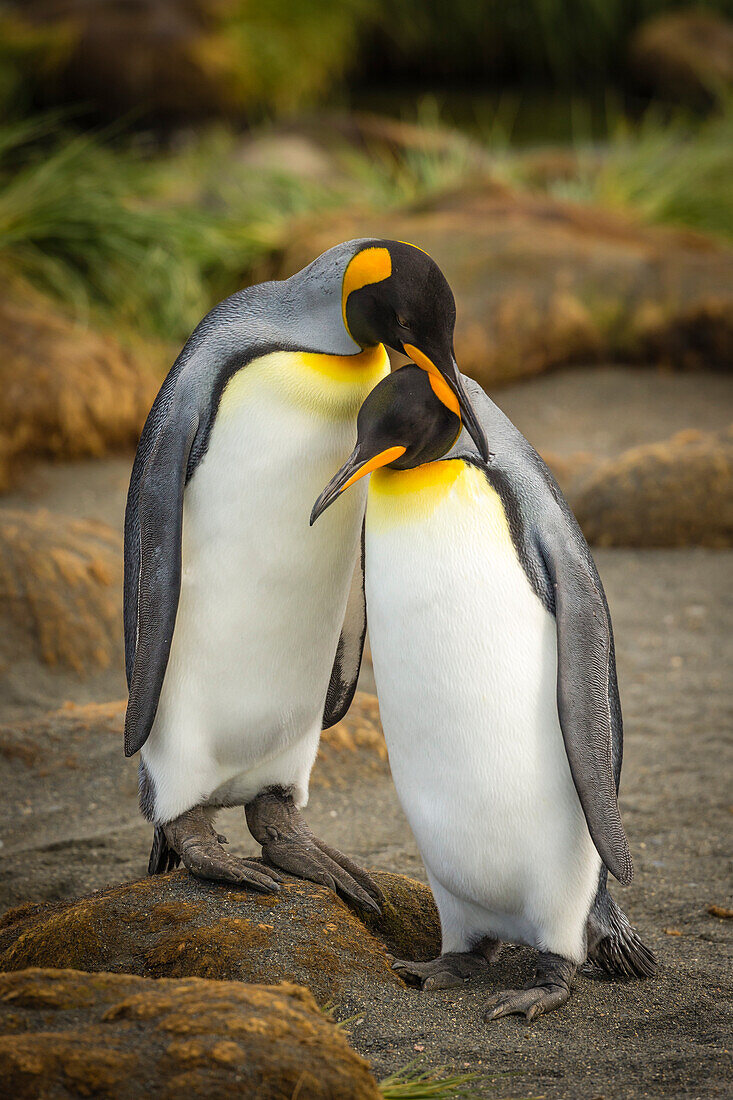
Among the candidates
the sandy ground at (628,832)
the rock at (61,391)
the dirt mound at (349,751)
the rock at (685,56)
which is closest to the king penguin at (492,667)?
the sandy ground at (628,832)

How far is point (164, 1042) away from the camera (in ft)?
5.35

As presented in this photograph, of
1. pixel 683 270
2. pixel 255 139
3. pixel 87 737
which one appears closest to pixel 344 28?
pixel 255 139

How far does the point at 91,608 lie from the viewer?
4.56 m

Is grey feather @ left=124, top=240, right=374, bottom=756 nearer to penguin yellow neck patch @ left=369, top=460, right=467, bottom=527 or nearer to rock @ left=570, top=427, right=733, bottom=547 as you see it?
penguin yellow neck patch @ left=369, top=460, right=467, bottom=527

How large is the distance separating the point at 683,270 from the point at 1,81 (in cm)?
802

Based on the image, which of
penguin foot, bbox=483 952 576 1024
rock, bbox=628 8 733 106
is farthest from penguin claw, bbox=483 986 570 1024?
rock, bbox=628 8 733 106

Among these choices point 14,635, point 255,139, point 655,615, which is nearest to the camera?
point 14,635

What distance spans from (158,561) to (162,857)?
0.74 meters

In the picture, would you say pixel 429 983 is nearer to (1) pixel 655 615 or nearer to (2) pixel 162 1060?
(2) pixel 162 1060

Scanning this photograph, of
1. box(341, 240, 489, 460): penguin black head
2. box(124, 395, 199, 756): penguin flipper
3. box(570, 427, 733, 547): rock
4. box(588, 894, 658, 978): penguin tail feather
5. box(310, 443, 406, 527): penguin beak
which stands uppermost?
box(341, 240, 489, 460): penguin black head

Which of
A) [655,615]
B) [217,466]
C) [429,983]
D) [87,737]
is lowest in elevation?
[655,615]

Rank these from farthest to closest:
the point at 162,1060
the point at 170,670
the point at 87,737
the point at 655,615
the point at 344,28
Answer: the point at 344,28, the point at 655,615, the point at 87,737, the point at 170,670, the point at 162,1060

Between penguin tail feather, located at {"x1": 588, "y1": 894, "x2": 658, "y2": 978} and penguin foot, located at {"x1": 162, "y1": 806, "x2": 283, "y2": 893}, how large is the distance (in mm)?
684

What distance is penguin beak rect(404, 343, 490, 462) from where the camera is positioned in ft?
7.22
